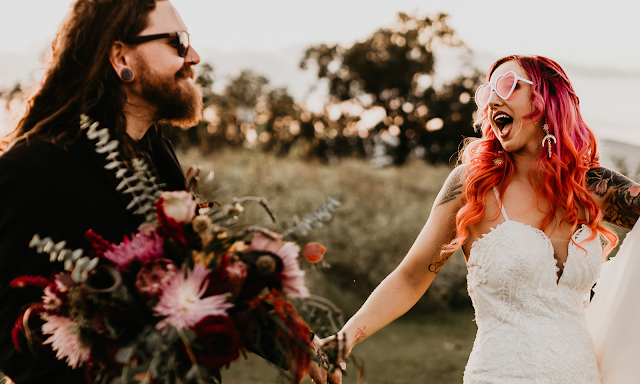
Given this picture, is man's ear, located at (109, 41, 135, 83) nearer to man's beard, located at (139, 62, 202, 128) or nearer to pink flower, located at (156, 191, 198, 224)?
man's beard, located at (139, 62, 202, 128)

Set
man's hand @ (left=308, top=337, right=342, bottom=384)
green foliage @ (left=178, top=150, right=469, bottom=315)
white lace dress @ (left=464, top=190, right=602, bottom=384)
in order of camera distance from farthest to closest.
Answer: green foliage @ (left=178, top=150, right=469, bottom=315), white lace dress @ (left=464, top=190, right=602, bottom=384), man's hand @ (left=308, top=337, right=342, bottom=384)

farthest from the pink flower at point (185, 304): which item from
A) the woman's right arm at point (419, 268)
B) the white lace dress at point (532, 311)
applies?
the white lace dress at point (532, 311)

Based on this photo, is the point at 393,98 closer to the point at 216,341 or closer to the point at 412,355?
the point at 412,355

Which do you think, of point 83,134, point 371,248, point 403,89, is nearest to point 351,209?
point 371,248

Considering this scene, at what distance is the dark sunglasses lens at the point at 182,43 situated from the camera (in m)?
2.18

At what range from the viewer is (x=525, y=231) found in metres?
2.36

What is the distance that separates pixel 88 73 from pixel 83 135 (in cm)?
28

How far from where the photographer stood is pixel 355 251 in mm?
10289

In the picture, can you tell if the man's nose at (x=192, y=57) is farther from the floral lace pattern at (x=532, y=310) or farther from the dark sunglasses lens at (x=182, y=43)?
the floral lace pattern at (x=532, y=310)

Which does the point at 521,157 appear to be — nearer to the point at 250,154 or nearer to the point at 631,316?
the point at 631,316

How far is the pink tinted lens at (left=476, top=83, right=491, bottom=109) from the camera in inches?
102

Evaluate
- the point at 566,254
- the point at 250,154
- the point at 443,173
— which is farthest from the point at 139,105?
the point at 443,173

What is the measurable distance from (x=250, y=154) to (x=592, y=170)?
998cm

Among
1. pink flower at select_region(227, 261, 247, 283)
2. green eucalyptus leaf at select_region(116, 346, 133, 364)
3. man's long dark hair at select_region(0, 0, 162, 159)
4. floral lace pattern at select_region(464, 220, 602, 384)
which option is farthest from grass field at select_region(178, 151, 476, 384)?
green eucalyptus leaf at select_region(116, 346, 133, 364)
